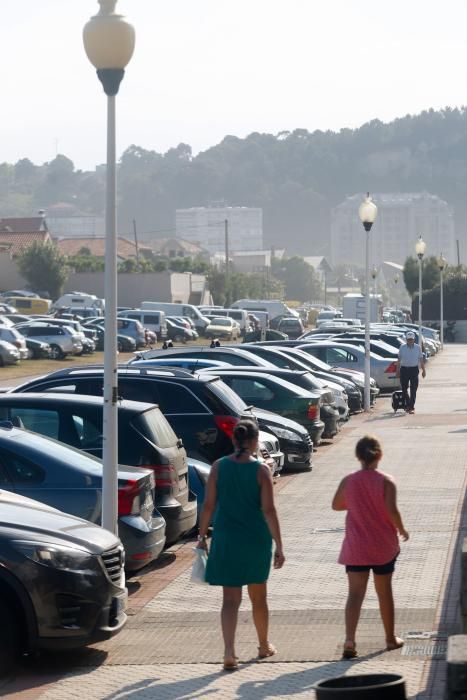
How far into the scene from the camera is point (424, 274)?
9131cm

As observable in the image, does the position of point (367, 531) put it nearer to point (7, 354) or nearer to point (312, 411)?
point (312, 411)

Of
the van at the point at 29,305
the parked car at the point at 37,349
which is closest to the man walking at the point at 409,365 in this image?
the parked car at the point at 37,349

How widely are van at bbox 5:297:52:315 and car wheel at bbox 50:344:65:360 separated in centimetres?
2290

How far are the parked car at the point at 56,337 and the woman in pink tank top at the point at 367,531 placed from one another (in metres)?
45.5

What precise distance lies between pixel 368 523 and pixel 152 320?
59305mm

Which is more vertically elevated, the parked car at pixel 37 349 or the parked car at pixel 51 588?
the parked car at pixel 51 588

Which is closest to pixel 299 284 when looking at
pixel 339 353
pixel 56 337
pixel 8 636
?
pixel 56 337

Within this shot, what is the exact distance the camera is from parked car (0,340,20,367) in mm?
47312

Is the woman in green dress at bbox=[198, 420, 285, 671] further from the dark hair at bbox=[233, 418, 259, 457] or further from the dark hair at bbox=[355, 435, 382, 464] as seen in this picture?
the dark hair at bbox=[355, 435, 382, 464]

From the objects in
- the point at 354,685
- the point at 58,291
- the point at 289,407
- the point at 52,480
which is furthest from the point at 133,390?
the point at 58,291

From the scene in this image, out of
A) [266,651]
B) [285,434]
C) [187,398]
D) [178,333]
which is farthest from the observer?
[178,333]

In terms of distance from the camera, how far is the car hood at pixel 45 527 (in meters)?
8.24

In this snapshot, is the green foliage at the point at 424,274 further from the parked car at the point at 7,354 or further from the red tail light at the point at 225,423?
the red tail light at the point at 225,423

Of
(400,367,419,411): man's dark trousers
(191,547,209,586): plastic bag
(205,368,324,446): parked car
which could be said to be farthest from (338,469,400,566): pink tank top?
(400,367,419,411): man's dark trousers
